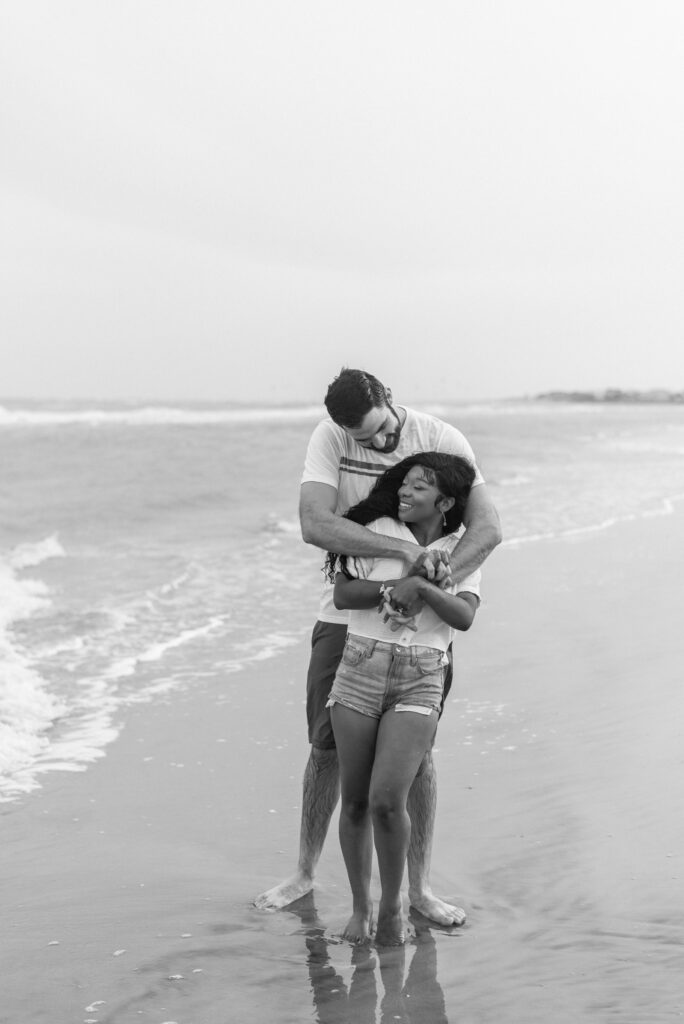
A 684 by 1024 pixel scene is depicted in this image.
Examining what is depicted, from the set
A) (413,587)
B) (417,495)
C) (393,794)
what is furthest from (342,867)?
(417,495)

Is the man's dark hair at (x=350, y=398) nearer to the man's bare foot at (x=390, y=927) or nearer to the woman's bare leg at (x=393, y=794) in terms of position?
the woman's bare leg at (x=393, y=794)

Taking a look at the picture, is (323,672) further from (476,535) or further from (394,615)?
(476,535)

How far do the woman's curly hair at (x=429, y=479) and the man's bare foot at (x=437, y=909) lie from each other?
114cm

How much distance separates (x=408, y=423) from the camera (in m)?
3.68

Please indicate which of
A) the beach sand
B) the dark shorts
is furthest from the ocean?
the dark shorts

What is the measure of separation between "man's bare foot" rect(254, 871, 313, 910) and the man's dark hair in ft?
5.46

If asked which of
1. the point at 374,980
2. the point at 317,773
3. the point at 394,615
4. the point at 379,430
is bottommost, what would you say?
the point at 374,980

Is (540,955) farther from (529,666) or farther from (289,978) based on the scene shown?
Answer: (529,666)

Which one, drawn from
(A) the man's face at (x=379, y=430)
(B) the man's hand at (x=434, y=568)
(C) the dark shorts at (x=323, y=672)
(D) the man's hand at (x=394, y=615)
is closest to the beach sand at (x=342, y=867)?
(C) the dark shorts at (x=323, y=672)

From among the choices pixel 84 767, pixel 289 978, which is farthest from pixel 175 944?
pixel 84 767

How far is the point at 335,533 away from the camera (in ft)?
11.5

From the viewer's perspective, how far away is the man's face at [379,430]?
11.5ft

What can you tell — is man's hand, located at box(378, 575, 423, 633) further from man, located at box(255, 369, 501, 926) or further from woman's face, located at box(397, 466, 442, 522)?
woman's face, located at box(397, 466, 442, 522)

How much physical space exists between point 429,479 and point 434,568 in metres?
0.33
